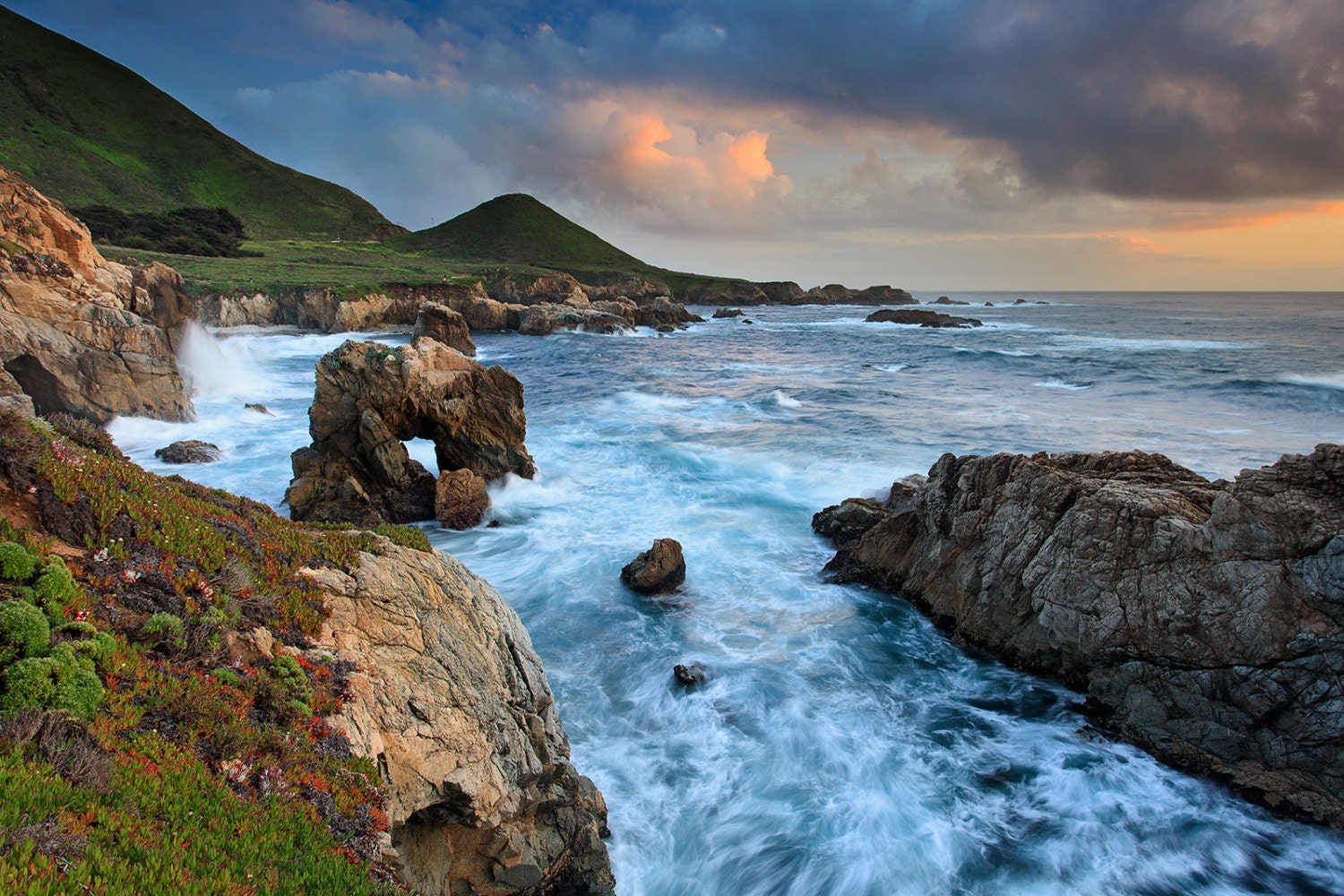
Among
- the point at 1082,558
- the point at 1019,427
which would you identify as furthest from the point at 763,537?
the point at 1019,427

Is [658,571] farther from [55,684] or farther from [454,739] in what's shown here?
[55,684]

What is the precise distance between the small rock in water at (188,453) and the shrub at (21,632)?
23757 mm

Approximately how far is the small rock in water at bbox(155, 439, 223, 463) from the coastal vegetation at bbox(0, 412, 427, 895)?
63.8 feet

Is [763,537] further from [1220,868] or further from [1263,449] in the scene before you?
[1263,449]

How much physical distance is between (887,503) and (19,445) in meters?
20.8

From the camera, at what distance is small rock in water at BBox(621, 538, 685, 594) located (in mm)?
17797

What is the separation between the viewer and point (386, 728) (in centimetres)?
738

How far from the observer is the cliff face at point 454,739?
24.3ft

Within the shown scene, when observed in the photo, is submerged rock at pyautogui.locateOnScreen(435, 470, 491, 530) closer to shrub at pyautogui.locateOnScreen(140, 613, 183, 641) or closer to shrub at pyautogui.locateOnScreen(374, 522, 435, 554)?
shrub at pyautogui.locateOnScreen(374, 522, 435, 554)

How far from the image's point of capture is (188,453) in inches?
993

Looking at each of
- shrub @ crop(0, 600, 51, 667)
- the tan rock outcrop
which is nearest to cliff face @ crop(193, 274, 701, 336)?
the tan rock outcrop

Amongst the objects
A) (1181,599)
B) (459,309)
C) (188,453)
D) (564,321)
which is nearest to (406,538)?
(1181,599)

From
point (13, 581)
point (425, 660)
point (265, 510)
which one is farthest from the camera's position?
point (265, 510)

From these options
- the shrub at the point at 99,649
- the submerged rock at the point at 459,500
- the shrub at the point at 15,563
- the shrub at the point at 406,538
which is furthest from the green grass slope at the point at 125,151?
the shrub at the point at 99,649
